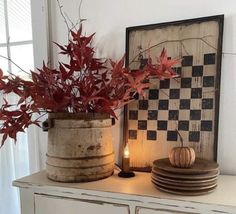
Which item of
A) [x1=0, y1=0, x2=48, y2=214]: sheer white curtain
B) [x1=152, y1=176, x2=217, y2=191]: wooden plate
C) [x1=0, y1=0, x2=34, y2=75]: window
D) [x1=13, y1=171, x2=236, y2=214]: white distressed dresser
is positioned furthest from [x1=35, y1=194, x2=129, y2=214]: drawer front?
[x1=0, y1=0, x2=34, y2=75]: window

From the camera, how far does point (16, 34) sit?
4.33 ft

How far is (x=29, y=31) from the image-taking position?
1.29 meters

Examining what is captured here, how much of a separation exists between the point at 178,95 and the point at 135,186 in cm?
36

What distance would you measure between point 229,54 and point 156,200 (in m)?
0.54

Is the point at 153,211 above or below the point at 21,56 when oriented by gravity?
below

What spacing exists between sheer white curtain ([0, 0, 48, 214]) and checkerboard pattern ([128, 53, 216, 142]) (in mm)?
497

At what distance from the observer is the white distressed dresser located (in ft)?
2.31

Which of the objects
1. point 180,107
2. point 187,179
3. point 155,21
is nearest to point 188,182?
point 187,179

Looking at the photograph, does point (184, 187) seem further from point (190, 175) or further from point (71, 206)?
point (71, 206)

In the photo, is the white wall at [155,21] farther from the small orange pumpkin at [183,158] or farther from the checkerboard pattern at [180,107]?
the small orange pumpkin at [183,158]

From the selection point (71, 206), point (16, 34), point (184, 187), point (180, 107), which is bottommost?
point (71, 206)

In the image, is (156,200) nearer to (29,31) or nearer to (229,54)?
(229,54)

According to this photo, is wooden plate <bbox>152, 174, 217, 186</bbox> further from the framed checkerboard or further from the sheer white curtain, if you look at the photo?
the sheer white curtain

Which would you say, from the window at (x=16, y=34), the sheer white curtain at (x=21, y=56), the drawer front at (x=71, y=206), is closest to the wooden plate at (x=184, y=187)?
the drawer front at (x=71, y=206)
